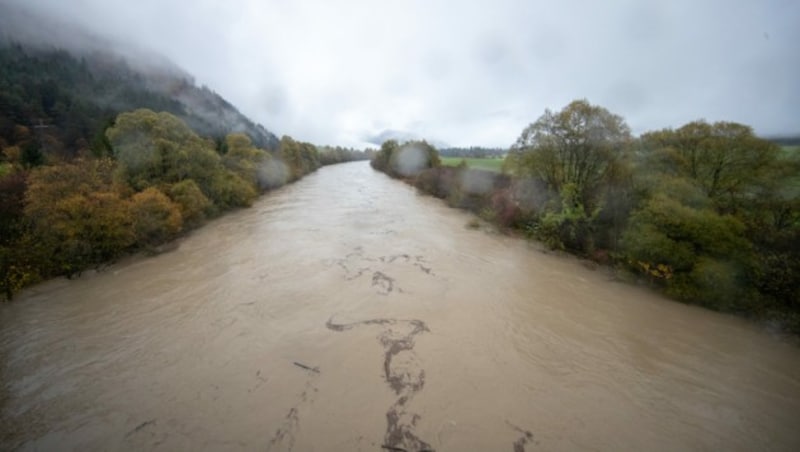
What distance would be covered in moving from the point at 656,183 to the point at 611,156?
3176mm

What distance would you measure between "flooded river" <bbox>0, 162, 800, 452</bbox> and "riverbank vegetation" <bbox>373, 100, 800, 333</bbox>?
3.90ft

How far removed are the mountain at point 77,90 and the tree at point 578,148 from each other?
34881 millimetres

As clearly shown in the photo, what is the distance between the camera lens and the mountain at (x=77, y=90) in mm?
43719

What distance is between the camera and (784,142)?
1510 centimetres

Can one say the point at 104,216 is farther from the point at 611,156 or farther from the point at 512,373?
the point at 611,156

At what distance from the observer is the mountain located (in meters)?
43.7

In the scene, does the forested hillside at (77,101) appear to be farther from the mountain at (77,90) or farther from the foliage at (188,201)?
the foliage at (188,201)

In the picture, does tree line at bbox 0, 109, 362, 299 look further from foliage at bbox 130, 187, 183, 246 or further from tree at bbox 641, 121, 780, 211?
tree at bbox 641, 121, 780, 211

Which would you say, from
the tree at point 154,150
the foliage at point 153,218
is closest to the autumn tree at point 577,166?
the foliage at point 153,218

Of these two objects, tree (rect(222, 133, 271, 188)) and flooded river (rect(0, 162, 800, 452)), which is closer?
flooded river (rect(0, 162, 800, 452))

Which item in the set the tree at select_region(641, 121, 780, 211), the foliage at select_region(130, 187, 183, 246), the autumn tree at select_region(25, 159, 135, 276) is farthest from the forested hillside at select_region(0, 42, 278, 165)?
the tree at select_region(641, 121, 780, 211)

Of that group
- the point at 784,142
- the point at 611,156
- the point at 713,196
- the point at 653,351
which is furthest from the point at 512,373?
the point at 784,142

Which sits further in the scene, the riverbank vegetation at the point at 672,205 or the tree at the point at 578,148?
the tree at the point at 578,148

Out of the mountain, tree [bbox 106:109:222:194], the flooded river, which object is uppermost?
the mountain
